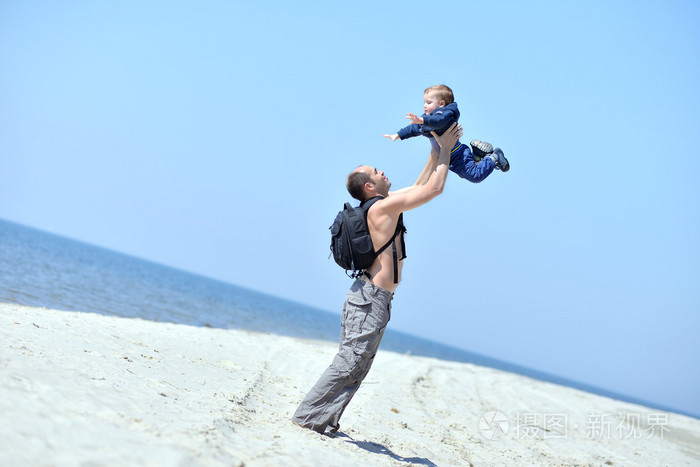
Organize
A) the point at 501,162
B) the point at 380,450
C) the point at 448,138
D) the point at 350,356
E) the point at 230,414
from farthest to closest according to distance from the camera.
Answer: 1. the point at 501,162
2. the point at 380,450
3. the point at 448,138
4. the point at 350,356
5. the point at 230,414

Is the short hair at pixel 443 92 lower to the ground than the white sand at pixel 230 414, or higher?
higher

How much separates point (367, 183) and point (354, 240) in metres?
0.57

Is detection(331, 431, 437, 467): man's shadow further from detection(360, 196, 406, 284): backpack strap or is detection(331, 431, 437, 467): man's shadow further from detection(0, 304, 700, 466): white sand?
detection(360, 196, 406, 284): backpack strap

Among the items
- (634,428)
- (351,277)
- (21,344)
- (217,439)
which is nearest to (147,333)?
(21,344)

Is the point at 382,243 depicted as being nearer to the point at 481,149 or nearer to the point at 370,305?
the point at 370,305

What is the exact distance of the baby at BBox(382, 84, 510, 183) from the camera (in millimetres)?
4945

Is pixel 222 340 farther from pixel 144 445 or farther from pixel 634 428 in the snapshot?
pixel 634 428

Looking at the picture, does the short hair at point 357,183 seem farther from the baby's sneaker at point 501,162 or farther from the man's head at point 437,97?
the baby's sneaker at point 501,162

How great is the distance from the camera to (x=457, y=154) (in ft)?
16.6

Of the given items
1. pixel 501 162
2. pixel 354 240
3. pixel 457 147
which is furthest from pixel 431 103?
pixel 354 240

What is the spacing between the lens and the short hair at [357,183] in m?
4.96

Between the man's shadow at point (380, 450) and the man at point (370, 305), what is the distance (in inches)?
9.3

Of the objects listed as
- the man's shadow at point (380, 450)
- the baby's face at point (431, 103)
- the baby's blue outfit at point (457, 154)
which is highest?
the baby's face at point (431, 103)

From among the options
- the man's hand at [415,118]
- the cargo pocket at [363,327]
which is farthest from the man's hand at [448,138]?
the cargo pocket at [363,327]
